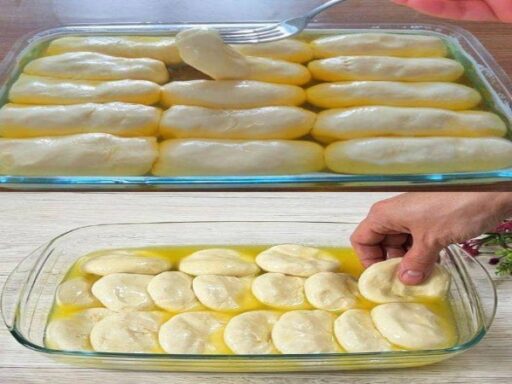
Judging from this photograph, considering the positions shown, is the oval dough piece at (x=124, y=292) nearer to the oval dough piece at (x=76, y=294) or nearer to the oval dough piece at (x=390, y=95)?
the oval dough piece at (x=76, y=294)

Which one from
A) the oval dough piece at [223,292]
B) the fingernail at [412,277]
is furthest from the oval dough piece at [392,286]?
the oval dough piece at [223,292]

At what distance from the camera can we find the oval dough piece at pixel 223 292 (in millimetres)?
718

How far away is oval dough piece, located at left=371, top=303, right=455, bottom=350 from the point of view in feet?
2.16

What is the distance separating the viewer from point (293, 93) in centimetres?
46

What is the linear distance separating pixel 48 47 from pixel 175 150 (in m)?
0.14

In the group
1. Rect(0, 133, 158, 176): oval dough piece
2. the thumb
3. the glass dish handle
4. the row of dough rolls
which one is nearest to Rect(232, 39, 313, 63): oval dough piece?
the row of dough rolls

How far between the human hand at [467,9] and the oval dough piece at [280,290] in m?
0.34

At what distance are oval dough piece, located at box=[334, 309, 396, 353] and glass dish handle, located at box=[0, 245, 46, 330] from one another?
1.01 feet

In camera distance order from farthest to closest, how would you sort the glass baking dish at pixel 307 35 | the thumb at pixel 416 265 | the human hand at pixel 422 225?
the thumb at pixel 416 265
the human hand at pixel 422 225
the glass baking dish at pixel 307 35

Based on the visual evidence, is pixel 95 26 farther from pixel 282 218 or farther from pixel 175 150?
pixel 282 218

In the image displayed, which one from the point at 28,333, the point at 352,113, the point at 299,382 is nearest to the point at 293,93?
the point at 352,113

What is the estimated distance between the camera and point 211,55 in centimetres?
43

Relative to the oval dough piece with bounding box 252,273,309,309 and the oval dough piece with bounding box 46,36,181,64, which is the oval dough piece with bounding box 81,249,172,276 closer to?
the oval dough piece with bounding box 252,273,309,309

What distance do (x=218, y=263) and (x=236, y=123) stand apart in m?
0.36
